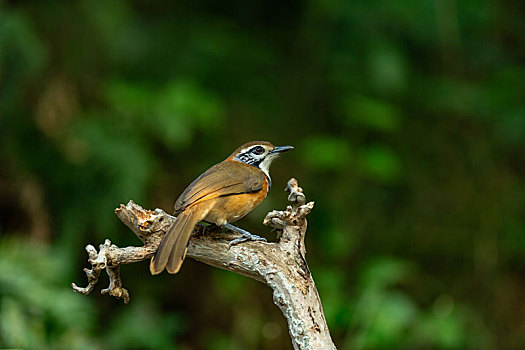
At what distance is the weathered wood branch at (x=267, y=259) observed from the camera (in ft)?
7.10

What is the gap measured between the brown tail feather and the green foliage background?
80.3 inches

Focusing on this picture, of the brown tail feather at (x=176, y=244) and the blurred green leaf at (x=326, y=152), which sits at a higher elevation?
the blurred green leaf at (x=326, y=152)

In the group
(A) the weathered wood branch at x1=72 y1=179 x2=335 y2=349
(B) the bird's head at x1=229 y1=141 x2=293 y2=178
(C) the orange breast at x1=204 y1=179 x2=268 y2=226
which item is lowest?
(A) the weathered wood branch at x1=72 y1=179 x2=335 y2=349

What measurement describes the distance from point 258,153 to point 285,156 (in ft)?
8.20

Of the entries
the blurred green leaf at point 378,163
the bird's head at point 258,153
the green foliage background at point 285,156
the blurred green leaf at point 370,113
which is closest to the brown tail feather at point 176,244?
the bird's head at point 258,153

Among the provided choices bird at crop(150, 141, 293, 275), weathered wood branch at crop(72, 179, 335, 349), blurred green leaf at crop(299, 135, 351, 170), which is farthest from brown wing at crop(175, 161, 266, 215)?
blurred green leaf at crop(299, 135, 351, 170)

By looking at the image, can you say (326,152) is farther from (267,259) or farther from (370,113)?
(267,259)

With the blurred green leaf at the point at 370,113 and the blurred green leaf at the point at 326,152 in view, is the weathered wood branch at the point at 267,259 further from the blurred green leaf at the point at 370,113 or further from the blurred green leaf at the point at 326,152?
the blurred green leaf at the point at 370,113

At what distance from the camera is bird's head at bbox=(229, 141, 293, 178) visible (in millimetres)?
3145

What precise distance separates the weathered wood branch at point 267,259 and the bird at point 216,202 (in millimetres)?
78

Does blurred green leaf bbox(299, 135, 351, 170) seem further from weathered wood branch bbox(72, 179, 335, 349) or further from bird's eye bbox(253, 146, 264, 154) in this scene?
weathered wood branch bbox(72, 179, 335, 349)

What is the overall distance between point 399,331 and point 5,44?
3.54 m

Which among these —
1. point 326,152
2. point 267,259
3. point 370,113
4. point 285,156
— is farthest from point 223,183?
point 285,156

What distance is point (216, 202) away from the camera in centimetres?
256
